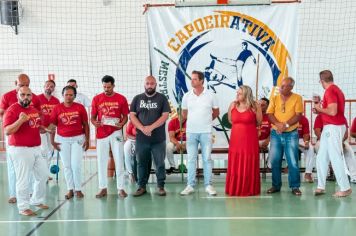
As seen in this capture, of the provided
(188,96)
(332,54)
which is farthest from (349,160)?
(332,54)

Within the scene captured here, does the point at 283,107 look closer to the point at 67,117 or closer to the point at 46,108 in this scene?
the point at 67,117

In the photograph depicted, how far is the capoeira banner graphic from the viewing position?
7.63 metres

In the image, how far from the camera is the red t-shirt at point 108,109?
6.44m

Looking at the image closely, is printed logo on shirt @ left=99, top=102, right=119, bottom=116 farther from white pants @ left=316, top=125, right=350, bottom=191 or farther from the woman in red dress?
white pants @ left=316, top=125, right=350, bottom=191

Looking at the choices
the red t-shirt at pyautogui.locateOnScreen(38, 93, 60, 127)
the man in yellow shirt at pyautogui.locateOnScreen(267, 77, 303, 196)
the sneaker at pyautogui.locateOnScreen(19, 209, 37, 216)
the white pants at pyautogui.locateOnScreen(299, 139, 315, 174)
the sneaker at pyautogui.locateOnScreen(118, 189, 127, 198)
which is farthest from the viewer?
the white pants at pyautogui.locateOnScreen(299, 139, 315, 174)

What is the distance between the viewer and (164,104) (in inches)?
257

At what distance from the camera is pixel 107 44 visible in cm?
1378

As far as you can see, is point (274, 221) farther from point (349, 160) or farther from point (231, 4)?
point (231, 4)

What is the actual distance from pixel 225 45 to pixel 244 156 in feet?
6.91

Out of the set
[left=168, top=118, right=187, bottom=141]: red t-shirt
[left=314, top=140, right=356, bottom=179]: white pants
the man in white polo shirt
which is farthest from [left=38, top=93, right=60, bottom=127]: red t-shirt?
[left=314, top=140, right=356, bottom=179]: white pants

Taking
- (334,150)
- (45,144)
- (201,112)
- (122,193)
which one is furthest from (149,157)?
(334,150)

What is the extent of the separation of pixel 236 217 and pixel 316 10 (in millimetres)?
9611

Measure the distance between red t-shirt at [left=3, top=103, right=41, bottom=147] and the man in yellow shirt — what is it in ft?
10.5

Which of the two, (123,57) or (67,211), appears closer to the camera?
(67,211)
